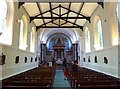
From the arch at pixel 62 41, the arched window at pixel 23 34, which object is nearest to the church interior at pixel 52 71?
the arched window at pixel 23 34

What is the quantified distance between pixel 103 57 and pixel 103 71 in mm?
974

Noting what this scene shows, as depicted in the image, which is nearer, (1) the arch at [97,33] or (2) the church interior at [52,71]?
(2) the church interior at [52,71]

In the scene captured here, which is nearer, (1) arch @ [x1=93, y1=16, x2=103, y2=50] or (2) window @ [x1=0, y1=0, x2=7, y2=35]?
(2) window @ [x1=0, y1=0, x2=7, y2=35]

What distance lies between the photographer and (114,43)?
8.66 metres

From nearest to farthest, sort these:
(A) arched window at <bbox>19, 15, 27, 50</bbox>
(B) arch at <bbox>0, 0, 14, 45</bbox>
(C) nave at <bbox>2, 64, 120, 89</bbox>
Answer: (C) nave at <bbox>2, 64, 120, 89</bbox> < (B) arch at <bbox>0, 0, 14, 45</bbox> < (A) arched window at <bbox>19, 15, 27, 50</bbox>

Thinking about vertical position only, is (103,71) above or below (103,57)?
below

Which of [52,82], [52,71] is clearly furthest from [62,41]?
[52,82]

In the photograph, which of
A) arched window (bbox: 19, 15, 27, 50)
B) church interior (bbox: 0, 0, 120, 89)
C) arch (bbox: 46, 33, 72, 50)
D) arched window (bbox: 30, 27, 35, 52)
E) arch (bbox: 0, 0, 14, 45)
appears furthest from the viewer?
arch (bbox: 46, 33, 72, 50)

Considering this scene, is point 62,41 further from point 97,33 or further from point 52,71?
point 52,71

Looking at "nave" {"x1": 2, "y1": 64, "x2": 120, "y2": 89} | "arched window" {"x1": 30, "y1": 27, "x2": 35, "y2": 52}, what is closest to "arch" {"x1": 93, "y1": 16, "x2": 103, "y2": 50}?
"nave" {"x1": 2, "y1": 64, "x2": 120, "y2": 89}

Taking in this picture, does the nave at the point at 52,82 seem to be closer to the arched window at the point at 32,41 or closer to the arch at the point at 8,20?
the arch at the point at 8,20

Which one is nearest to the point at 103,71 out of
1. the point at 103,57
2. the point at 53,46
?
the point at 103,57

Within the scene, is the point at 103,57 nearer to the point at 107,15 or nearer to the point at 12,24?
the point at 107,15

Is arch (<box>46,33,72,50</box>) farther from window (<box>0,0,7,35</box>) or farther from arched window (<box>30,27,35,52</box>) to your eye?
window (<box>0,0,7,35</box>)
